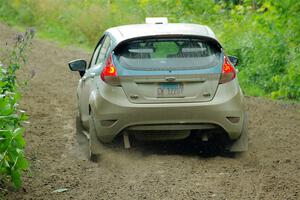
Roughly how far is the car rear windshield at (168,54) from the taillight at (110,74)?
0.33ft

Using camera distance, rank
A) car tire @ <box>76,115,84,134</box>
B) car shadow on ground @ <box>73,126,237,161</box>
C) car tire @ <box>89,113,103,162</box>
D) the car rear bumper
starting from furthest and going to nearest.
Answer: car tire @ <box>76,115,84,134</box> < car shadow on ground @ <box>73,126,237,161</box> < car tire @ <box>89,113,103,162</box> < the car rear bumper

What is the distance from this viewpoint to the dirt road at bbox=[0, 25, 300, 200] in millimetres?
7645

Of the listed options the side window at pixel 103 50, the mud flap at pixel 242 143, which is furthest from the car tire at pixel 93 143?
the mud flap at pixel 242 143

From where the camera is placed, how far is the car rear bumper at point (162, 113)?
882cm

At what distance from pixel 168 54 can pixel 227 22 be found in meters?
13.9

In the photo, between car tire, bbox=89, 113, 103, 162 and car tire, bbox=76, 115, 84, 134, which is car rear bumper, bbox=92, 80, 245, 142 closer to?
car tire, bbox=89, 113, 103, 162

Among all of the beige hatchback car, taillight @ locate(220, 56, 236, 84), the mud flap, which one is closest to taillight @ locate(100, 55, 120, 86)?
the beige hatchback car

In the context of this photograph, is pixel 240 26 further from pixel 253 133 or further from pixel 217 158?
pixel 217 158

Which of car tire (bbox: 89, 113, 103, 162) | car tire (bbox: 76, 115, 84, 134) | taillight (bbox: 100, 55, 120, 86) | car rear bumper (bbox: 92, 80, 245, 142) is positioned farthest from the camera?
car tire (bbox: 76, 115, 84, 134)

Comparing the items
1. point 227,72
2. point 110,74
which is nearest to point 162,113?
point 110,74

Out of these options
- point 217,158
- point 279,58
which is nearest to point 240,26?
point 279,58

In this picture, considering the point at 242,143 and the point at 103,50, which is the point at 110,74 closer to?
the point at 103,50

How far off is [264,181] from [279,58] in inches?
355

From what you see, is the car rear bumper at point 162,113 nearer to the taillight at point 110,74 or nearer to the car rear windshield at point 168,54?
the taillight at point 110,74
